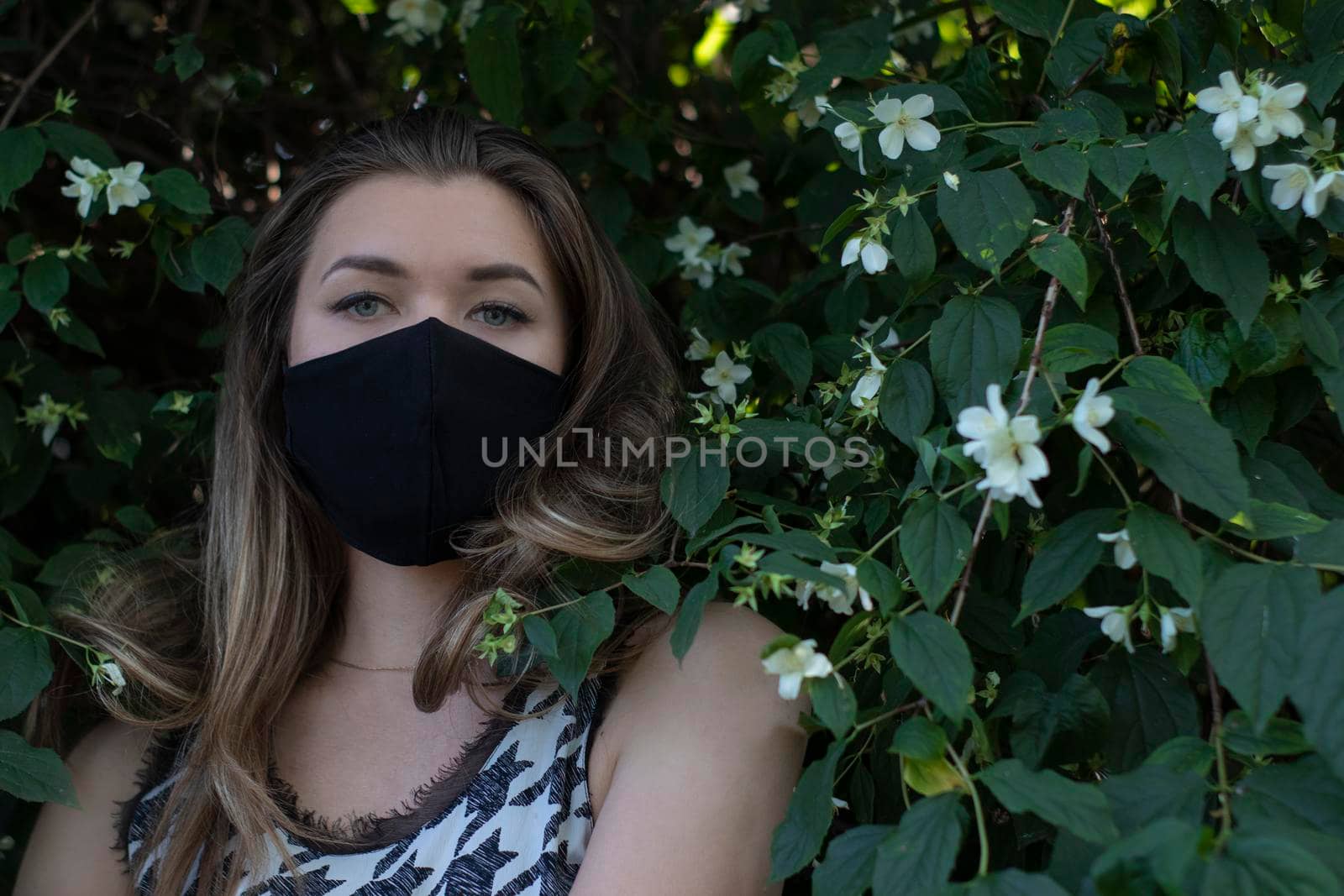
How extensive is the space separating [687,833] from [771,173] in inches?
62.6

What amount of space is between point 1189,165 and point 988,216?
22 centimetres

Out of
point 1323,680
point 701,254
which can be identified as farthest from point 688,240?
point 1323,680

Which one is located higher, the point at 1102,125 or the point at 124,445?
the point at 1102,125

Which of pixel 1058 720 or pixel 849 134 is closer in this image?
pixel 1058 720

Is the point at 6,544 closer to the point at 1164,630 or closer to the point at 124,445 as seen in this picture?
the point at 124,445

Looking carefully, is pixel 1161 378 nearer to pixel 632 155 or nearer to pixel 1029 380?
pixel 1029 380

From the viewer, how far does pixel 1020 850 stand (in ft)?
4.75

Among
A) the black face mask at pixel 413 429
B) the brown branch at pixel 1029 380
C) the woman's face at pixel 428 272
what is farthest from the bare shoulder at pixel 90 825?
the brown branch at pixel 1029 380

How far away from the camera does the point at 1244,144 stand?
132 centimetres

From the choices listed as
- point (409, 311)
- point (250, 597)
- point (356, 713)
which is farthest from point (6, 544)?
point (409, 311)

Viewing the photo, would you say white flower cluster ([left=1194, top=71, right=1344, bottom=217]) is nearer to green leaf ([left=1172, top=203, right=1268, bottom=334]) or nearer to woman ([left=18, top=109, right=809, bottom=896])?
green leaf ([left=1172, top=203, right=1268, bottom=334])

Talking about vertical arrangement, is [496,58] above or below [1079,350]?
above

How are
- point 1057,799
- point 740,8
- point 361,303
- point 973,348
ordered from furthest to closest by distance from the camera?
point 740,8 < point 361,303 < point 973,348 < point 1057,799

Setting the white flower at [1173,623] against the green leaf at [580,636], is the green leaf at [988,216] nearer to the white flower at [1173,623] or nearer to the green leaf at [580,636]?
the white flower at [1173,623]
